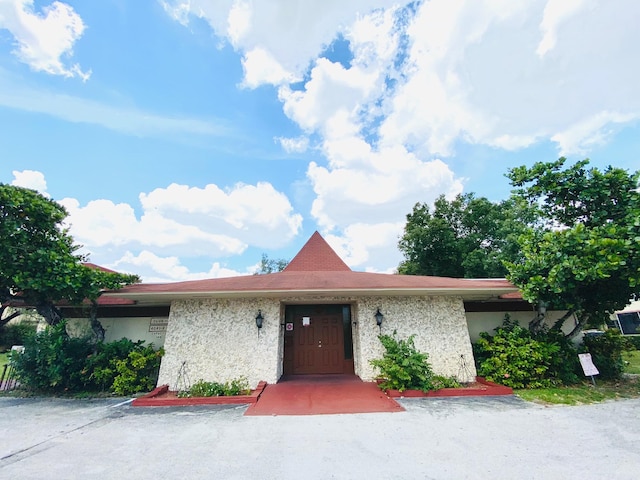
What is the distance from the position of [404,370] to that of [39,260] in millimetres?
9201

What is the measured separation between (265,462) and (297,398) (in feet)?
8.88

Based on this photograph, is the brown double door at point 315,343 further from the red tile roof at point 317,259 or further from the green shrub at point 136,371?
the red tile roof at point 317,259

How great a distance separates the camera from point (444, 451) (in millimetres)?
3516

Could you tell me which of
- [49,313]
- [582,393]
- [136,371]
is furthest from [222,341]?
[582,393]

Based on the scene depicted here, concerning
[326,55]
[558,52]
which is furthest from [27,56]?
[558,52]

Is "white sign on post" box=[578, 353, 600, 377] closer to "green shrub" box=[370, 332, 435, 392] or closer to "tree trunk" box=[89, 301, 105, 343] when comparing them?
"green shrub" box=[370, 332, 435, 392]

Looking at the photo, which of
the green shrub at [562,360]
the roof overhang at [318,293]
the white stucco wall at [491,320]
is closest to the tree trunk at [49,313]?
the roof overhang at [318,293]

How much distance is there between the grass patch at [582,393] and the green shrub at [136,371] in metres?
9.33

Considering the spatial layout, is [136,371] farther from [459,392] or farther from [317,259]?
[459,392]

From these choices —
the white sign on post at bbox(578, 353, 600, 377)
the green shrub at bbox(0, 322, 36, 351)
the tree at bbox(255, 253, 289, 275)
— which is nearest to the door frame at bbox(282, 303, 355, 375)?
the white sign on post at bbox(578, 353, 600, 377)

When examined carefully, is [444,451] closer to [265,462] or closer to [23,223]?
[265,462]

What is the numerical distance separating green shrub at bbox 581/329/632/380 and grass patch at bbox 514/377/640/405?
0.52m

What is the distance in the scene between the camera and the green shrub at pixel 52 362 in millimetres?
6668

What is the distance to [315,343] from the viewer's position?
8320mm
